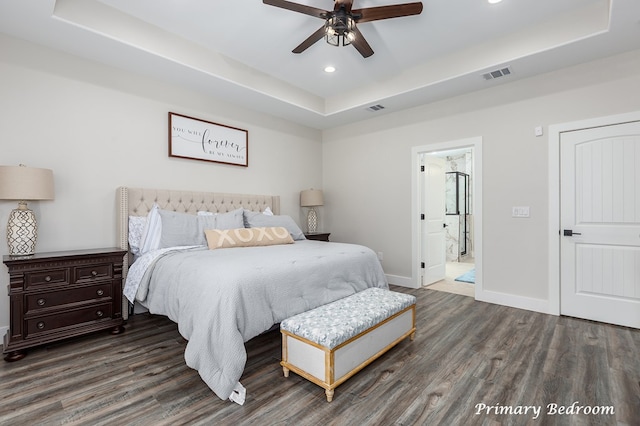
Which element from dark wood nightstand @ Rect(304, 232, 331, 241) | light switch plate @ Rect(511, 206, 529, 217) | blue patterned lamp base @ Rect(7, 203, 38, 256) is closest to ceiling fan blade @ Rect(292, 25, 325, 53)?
dark wood nightstand @ Rect(304, 232, 331, 241)

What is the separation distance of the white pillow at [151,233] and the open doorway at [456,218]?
339 centimetres

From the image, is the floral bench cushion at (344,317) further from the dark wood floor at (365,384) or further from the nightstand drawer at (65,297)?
the nightstand drawer at (65,297)

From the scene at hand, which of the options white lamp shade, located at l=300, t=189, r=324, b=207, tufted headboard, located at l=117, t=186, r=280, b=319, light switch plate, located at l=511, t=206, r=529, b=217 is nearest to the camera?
tufted headboard, located at l=117, t=186, r=280, b=319

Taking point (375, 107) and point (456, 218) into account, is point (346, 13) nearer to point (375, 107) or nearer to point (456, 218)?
point (375, 107)

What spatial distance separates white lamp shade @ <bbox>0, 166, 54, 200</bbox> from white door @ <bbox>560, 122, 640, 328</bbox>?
5.06m

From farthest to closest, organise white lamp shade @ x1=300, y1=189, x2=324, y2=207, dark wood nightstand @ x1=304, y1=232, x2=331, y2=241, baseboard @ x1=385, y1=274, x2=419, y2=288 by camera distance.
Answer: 1. white lamp shade @ x1=300, y1=189, x2=324, y2=207
2. dark wood nightstand @ x1=304, y1=232, x2=331, y2=241
3. baseboard @ x1=385, y1=274, x2=419, y2=288

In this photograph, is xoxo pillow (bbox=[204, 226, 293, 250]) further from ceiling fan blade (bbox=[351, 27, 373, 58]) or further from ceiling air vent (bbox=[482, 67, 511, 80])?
ceiling air vent (bbox=[482, 67, 511, 80])

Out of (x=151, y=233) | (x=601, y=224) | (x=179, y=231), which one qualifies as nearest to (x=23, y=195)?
(x=151, y=233)

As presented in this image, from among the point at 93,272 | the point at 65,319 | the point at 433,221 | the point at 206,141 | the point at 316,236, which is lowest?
the point at 65,319

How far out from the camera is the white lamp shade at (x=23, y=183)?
7.97ft

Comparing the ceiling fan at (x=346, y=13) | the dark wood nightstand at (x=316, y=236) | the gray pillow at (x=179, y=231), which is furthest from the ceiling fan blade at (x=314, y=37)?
the dark wood nightstand at (x=316, y=236)

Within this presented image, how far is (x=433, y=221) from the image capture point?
4930 millimetres

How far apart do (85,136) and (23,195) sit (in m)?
0.91

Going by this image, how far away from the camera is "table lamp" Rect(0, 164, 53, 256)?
2432 millimetres
